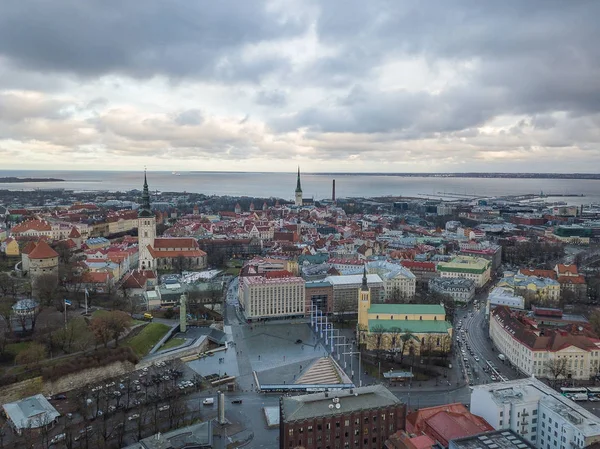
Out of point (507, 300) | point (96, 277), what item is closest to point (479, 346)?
point (507, 300)

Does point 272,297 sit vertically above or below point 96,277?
below

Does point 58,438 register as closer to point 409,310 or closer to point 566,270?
point 409,310

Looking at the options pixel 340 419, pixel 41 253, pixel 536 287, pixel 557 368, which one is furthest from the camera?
pixel 536 287

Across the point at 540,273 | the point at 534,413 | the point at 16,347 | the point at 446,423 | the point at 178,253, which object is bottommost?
the point at 446,423

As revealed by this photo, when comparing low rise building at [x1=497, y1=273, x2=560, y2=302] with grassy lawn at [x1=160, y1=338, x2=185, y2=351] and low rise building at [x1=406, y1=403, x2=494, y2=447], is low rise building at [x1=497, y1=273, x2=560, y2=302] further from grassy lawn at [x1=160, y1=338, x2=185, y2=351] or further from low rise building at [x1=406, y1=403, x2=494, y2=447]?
grassy lawn at [x1=160, y1=338, x2=185, y2=351]

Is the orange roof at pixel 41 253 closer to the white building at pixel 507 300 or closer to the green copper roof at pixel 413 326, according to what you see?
the green copper roof at pixel 413 326

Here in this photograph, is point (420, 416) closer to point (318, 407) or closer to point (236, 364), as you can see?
point (318, 407)

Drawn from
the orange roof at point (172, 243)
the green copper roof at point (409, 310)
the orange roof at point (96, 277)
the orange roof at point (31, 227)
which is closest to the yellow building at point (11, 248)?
the orange roof at point (31, 227)

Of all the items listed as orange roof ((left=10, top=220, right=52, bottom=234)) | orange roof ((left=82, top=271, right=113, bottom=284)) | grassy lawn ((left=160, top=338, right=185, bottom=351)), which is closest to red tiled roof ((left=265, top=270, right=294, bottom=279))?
grassy lawn ((left=160, top=338, right=185, bottom=351))
